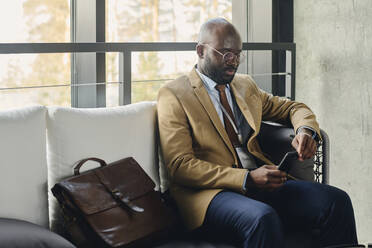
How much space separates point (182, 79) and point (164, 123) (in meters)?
0.26

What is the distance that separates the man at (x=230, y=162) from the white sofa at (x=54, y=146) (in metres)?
0.10

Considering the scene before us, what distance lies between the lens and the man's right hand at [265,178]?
2.28 metres

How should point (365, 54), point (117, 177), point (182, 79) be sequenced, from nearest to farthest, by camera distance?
point (117, 177) → point (182, 79) → point (365, 54)

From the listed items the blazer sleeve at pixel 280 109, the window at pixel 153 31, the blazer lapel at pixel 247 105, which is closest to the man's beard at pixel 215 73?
the blazer lapel at pixel 247 105

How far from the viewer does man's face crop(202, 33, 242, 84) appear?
8.39ft

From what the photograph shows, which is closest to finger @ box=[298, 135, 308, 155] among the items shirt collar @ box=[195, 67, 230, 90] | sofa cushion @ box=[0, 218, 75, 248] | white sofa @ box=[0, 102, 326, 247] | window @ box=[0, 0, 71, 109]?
shirt collar @ box=[195, 67, 230, 90]

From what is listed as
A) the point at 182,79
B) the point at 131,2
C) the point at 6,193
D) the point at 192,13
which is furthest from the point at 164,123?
the point at 192,13

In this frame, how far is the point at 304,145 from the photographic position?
2512mm

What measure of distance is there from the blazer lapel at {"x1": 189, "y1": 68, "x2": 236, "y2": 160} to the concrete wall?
107 centimetres

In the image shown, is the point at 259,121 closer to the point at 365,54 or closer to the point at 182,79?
the point at 182,79

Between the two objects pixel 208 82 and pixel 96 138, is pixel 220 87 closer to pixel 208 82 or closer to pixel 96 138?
pixel 208 82

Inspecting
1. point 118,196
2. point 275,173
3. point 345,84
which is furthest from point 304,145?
point 345,84

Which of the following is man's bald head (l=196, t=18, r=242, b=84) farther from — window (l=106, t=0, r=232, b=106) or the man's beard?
window (l=106, t=0, r=232, b=106)

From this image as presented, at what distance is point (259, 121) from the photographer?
268 cm
